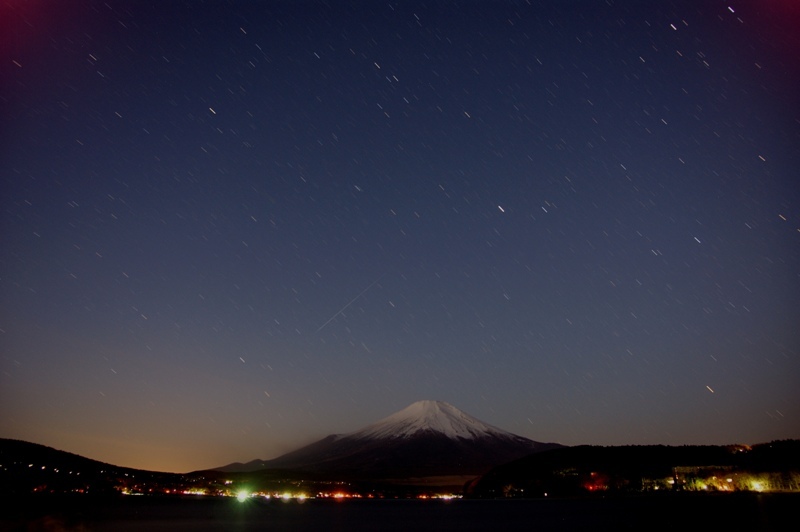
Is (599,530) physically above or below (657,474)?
above

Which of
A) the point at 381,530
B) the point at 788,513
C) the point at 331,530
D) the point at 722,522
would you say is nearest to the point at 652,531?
the point at 722,522

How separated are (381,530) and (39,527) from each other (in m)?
47.1

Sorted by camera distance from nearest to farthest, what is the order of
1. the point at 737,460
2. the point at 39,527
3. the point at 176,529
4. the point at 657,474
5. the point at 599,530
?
the point at 39,527 → the point at 599,530 → the point at 176,529 → the point at 737,460 → the point at 657,474

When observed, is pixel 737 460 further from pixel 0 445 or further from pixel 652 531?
pixel 0 445

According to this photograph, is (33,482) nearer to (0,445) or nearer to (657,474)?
(0,445)

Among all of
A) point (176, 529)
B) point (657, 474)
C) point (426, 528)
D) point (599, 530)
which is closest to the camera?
point (599, 530)

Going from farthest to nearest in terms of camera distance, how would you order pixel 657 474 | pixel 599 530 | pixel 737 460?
pixel 657 474 → pixel 737 460 → pixel 599 530

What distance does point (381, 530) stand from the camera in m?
92.2

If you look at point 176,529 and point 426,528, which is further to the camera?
point 426,528

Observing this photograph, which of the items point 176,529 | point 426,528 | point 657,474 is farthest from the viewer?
point 657,474

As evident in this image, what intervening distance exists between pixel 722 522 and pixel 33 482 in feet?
688

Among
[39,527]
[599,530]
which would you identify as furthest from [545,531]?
[39,527]

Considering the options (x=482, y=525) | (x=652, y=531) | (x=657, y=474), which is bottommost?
(x=657, y=474)

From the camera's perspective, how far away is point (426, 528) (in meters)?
95.9
